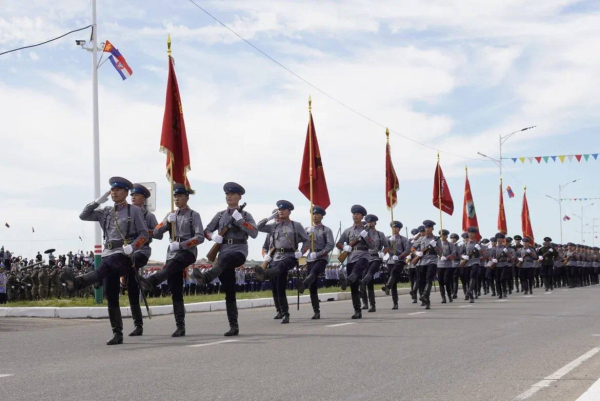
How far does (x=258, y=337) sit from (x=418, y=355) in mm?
2866

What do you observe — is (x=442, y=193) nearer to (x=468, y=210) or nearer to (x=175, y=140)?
(x=468, y=210)

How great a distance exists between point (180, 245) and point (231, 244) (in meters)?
0.74

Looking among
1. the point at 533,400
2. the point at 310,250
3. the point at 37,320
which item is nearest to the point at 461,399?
the point at 533,400

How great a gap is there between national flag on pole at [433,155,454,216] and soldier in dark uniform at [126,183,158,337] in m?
23.3

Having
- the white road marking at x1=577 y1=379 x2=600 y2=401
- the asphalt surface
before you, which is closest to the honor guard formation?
the asphalt surface

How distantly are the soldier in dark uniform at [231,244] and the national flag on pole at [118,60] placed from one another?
13.4 meters

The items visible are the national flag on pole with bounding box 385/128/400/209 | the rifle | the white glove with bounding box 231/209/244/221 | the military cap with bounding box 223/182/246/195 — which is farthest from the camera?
the national flag on pole with bounding box 385/128/400/209

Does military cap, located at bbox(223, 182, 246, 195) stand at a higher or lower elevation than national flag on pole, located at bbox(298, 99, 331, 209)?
lower

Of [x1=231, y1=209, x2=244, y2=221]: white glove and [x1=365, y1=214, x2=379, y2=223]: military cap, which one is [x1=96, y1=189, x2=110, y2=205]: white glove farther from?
[x1=365, y1=214, x2=379, y2=223]: military cap

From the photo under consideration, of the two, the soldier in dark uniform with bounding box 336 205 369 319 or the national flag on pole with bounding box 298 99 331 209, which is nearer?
the soldier in dark uniform with bounding box 336 205 369 319

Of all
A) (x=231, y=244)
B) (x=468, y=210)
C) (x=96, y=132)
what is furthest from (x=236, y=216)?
(x=468, y=210)

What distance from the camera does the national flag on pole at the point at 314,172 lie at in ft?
77.6

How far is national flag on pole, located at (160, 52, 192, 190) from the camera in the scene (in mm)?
16016

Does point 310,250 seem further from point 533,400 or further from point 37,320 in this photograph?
point 533,400
